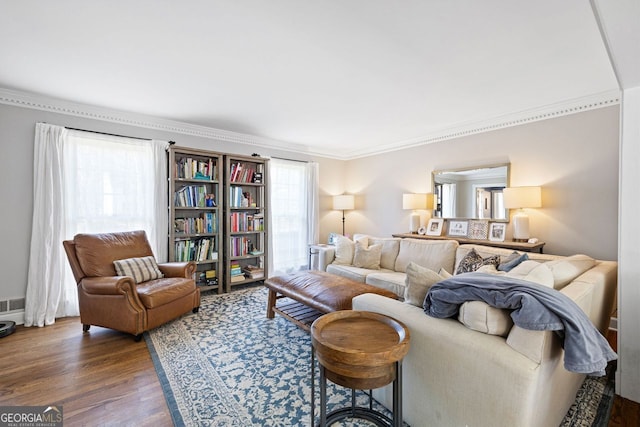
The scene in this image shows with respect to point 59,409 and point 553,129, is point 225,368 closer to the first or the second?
point 59,409

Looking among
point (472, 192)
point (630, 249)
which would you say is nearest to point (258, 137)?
point (472, 192)

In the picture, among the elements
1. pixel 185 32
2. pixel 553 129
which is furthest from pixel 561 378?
pixel 185 32

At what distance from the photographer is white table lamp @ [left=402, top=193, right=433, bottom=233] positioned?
4160 mm

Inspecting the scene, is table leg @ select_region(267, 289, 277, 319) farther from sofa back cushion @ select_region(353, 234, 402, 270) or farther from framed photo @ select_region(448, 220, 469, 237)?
framed photo @ select_region(448, 220, 469, 237)

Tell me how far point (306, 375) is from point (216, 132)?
3.53 metres

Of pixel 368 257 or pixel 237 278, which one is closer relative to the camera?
pixel 368 257

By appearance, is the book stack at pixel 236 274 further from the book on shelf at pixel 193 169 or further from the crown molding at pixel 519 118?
the crown molding at pixel 519 118

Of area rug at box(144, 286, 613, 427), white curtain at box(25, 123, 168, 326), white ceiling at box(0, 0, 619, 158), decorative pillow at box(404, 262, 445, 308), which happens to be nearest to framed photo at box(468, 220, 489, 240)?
white ceiling at box(0, 0, 619, 158)

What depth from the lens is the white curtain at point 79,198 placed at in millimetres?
2953

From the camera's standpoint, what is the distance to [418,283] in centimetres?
167

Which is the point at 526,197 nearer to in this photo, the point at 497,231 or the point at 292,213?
the point at 497,231

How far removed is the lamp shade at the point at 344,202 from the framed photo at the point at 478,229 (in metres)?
2.10

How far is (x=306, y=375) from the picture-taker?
203 cm

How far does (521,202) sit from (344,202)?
2.81m
